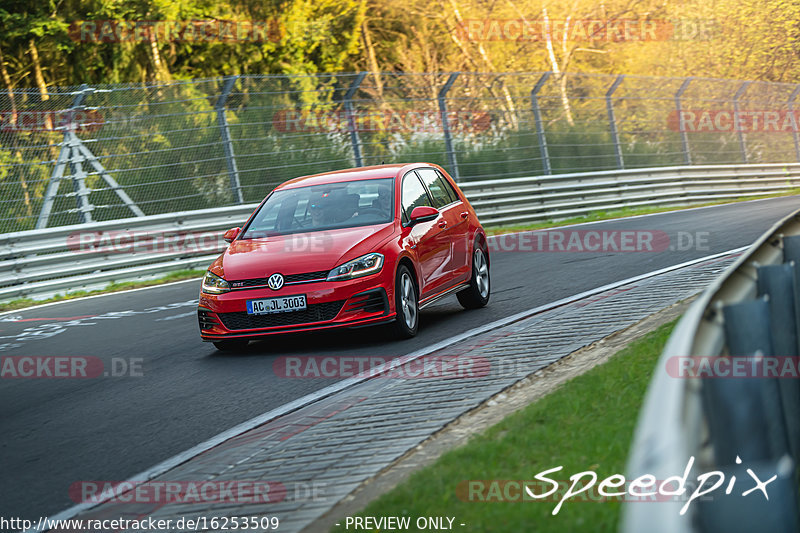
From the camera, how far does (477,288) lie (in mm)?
11148

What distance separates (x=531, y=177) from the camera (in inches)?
936

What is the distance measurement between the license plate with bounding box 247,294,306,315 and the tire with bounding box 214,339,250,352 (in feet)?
1.80

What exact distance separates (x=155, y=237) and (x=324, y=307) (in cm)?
861

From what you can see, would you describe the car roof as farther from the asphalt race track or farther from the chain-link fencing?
the chain-link fencing

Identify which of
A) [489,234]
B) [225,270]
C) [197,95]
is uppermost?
[197,95]

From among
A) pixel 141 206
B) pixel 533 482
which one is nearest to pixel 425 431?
pixel 533 482

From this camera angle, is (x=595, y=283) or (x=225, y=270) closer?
(x=225, y=270)

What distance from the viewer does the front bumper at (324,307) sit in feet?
29.2

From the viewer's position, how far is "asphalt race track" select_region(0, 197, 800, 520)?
241 inches

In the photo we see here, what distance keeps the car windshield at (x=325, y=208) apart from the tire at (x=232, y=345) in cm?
109

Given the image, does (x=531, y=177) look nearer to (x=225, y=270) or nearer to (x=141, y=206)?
(x=141, y=206)

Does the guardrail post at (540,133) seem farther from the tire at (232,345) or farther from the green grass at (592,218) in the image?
the tire at (232,345)

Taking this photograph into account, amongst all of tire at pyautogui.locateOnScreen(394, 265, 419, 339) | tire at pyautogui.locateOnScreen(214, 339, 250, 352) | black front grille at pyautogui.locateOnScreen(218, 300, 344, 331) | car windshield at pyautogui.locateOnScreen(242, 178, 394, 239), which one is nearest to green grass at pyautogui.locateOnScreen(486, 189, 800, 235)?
car windshield at pyautogui.locateOnScreen(242, 178, 394, 239)

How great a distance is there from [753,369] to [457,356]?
4733 millimetres
